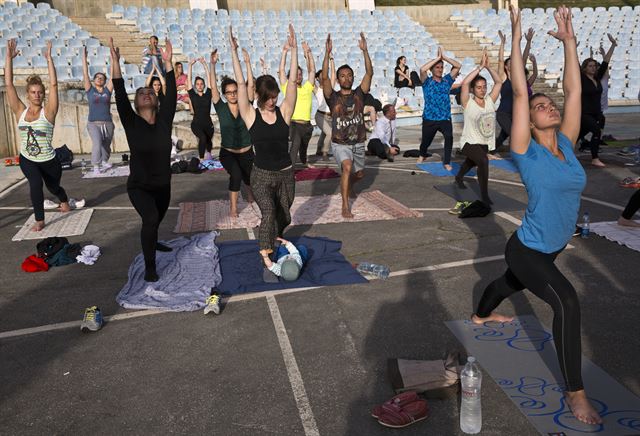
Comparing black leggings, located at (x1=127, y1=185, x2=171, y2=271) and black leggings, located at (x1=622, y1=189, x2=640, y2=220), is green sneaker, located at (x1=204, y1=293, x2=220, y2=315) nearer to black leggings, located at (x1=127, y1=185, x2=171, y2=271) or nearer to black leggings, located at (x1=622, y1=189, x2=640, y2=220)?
black leggings, located at (x1=127, y1=185, x2=171, y2=271)

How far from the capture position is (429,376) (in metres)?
4.25

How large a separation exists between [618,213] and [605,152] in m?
6.39

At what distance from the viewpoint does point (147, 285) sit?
21.5 feet

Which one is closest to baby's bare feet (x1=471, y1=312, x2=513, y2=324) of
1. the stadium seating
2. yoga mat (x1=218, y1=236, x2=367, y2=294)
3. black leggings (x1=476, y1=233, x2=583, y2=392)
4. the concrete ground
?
the concrete ground

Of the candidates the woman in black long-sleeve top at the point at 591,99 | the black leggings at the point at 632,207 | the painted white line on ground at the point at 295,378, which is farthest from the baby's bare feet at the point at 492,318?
the woman in black long-sleeve top at the point at 591,99

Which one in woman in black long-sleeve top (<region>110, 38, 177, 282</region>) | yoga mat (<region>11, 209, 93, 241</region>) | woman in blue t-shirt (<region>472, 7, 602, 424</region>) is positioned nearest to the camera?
woman in blue t-shirt (<region>472, 7, 602, 424</region>)

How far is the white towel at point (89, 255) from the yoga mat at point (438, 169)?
743 cm

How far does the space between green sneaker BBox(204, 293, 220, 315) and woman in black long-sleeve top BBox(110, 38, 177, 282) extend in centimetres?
110

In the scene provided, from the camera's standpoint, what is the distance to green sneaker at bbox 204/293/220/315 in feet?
18.9

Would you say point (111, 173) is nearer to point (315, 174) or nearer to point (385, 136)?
point (315, 174)

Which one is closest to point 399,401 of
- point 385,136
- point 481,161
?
point 481,161

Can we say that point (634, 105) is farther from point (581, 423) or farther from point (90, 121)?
point (581, 423)

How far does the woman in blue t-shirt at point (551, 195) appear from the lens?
390cm

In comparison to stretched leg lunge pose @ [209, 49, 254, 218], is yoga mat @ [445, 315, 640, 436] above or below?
below
